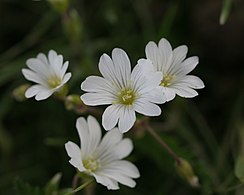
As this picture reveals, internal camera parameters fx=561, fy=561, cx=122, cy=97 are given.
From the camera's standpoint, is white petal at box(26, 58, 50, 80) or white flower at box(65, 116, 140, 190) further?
white petal at box(26, 58, 50, 80)

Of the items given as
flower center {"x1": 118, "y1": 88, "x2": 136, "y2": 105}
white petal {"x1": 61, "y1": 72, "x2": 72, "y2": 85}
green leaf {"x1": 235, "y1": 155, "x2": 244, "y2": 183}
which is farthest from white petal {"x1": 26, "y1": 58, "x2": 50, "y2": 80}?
green leaf {"x1": 235, "y1": 155, "x2": 244, "y2": 183}

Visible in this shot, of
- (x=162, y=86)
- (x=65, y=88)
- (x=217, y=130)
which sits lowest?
(x=217, y=130)

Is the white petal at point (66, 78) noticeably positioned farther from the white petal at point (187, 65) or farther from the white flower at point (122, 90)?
the white petal at point (187, 65)

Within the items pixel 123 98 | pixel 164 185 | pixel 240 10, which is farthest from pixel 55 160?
pixel 240 10

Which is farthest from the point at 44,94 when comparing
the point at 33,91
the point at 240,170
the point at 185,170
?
the point at 240,170

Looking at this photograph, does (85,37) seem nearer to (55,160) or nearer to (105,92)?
(55,160)

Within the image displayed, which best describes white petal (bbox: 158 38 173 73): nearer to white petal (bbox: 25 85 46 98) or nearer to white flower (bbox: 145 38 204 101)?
white flower (bbox: 145 38 204 101)

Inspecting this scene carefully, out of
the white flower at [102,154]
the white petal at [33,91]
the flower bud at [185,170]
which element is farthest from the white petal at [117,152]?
the white petal at [33,91]

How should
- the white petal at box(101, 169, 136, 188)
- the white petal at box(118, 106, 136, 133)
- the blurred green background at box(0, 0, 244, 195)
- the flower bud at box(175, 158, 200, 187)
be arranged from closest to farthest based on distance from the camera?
1. the white petal at box(118, 106, 136, 133)
2. the white petal at box(101, 169, 136, 188)
3. the flower bud at box(175, 158, 200, 187)
4. the blurred green background at box(0, 0, 244, 195)
